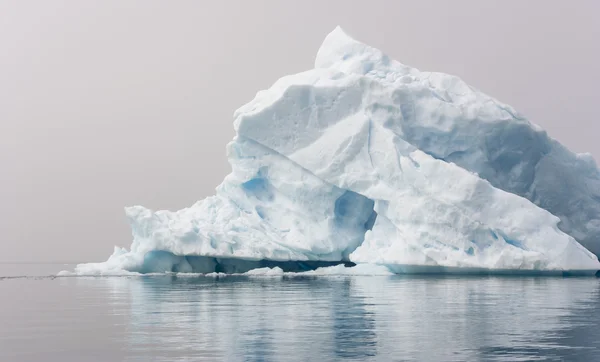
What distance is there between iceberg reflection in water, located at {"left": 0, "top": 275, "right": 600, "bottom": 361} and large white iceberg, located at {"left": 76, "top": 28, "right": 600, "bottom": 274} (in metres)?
4.95

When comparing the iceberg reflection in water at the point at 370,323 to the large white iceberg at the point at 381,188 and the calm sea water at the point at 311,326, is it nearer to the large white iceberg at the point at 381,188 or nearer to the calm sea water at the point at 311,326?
the calm sea water at the point at 311,326

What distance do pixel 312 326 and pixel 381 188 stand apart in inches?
554

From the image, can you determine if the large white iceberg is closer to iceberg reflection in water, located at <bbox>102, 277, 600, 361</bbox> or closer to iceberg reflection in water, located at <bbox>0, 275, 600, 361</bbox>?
iceberg reflection in water, located at <bbox>102, 277, 600, 361</bbox>

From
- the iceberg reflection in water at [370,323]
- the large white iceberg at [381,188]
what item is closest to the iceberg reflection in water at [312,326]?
the iceberg reflection in water at [370,323]

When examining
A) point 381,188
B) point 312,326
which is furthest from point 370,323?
point 381,188

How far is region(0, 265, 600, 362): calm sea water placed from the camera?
8.38 meters

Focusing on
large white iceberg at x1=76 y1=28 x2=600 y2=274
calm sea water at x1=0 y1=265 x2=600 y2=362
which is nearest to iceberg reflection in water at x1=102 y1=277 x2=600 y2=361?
calm sea water at x1=0 y1=265 x2=600 y2=362

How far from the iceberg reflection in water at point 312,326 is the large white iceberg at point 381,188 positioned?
4949mm

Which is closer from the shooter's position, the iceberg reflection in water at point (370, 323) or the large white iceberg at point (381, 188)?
the iceberg reflection in water at point (370, 323)

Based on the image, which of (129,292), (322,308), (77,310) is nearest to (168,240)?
(129,292)

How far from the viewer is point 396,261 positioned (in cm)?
2342

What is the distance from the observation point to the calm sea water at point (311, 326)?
838 centimetres

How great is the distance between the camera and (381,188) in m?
24.5

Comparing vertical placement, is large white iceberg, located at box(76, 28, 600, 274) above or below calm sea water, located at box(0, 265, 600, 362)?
above
